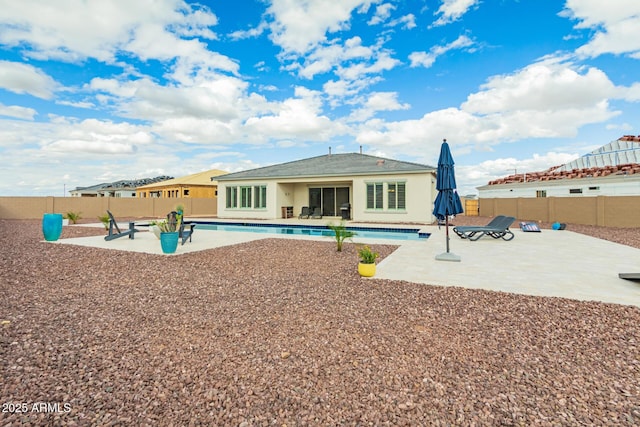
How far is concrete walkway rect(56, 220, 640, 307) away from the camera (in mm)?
4613

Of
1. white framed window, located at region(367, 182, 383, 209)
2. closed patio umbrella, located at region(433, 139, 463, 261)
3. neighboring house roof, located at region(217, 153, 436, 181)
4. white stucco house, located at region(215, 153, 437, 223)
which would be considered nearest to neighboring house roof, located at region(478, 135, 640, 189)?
white stucco house, located at region(215, 153, 437, 223)

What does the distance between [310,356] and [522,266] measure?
5.34 meters

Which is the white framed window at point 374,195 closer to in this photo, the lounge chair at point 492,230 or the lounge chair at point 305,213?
the lounge chair at point 305,213

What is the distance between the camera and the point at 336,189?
19.5 m

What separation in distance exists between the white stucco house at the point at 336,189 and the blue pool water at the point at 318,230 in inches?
111

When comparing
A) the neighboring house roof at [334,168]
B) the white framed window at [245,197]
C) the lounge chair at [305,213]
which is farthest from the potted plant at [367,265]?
the white framed window at [245,197]

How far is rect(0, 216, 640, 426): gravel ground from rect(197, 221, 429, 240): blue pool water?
289 inches

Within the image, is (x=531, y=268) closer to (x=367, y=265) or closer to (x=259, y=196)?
(x=367, y=265)

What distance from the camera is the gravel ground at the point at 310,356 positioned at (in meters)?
2.10

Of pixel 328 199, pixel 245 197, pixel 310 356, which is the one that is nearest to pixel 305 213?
pixel 328 199

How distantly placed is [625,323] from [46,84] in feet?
65.4

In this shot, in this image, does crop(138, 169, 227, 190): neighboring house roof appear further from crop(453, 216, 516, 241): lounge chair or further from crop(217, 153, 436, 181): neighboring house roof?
crop(453, 216, 516, 241): lounge chair

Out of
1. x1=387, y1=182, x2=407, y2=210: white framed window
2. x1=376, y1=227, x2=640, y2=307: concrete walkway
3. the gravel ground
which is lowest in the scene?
the gravel ground

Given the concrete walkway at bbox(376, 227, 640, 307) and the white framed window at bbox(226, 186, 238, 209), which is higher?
the white framed window at bbox(226, 186, 238, 209)
